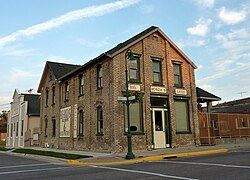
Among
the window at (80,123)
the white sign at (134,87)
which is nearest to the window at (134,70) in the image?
the white sign at (134,87)

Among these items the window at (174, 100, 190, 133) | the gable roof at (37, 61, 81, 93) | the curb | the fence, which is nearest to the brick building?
the window at (174, 100, 190, 133)

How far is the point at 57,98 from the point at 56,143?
13.8ft

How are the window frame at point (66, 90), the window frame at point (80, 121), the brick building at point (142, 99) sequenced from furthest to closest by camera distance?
the window frame at point (66, 90), the window frame at point (80, 121), the brick building at point (142, 99)

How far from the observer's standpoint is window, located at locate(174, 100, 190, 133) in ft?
71.4

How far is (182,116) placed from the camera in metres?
22.2

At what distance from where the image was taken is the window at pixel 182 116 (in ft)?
71.4

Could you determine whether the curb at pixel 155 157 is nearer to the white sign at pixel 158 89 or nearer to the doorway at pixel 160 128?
the doorway at pixel 160 128

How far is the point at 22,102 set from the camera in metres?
38.4

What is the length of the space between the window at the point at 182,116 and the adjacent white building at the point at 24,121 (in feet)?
60.5

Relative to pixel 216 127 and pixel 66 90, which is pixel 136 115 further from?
pixel 66 90

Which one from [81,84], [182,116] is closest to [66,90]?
[81,84]

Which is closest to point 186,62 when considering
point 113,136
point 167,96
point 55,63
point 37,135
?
point 167,96

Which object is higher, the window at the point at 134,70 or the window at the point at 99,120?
the window at the point at 134,70

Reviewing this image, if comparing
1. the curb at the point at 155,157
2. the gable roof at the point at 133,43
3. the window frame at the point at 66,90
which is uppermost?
the gable roof at the point at 133,43
